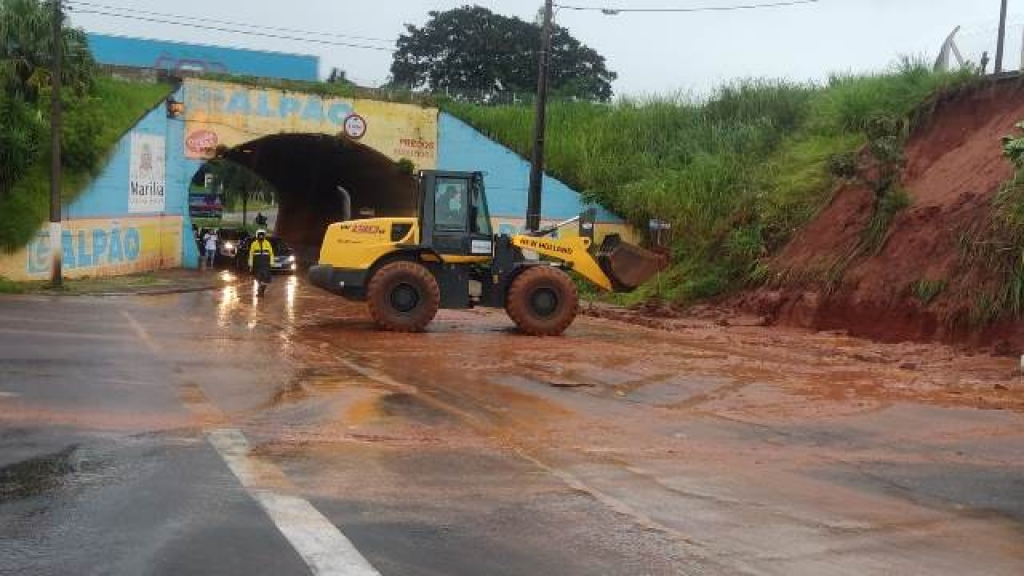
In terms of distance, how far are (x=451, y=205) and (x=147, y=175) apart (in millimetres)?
17001

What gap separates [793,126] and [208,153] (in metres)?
18.3

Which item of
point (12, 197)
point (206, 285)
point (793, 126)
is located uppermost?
point (793, 126)

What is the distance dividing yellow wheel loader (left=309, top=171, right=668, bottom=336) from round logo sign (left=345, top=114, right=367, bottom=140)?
17.1 metres

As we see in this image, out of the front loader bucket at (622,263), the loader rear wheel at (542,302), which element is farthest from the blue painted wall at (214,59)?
the loader rear wheel at (542,302)

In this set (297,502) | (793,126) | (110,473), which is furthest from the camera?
(793,126)

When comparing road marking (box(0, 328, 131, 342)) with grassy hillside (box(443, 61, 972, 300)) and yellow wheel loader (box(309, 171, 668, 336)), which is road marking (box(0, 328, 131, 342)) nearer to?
yellow wheel loader (box(309, 171, 668, 336))

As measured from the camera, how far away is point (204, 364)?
42.1 ft

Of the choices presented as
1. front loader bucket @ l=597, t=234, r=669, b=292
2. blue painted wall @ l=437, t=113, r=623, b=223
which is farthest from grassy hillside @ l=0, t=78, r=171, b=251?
front loader bucket @ l=597, t=234, r=669, b=292

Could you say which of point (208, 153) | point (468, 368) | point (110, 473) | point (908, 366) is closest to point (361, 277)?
point (468, 368)

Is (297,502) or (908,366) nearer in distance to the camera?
(297,502)

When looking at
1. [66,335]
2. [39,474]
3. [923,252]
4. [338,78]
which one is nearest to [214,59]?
[338,78]

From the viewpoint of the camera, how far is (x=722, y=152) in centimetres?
3170

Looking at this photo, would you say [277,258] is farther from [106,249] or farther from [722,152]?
[722,152]

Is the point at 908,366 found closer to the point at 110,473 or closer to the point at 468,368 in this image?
the point at 468,368
